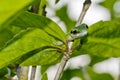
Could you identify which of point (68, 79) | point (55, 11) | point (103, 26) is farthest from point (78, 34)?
point (55, 11)

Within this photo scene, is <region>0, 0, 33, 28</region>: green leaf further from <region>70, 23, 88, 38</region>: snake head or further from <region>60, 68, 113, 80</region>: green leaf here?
<region>60, 68, 113, 80</region>: green leaf

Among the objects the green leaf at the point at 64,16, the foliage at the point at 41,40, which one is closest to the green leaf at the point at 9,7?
the foliage at the point at 41,40

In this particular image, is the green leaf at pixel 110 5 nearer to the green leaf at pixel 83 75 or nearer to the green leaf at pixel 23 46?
the green leaf at pixel 83 75

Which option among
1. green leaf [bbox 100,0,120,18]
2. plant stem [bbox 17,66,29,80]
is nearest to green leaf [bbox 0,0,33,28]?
plant stem [bbox 17,66,29,80]

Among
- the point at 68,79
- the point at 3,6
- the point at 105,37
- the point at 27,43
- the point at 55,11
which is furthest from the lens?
the point at 55,11

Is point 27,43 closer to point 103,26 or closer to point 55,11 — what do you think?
point 103,26

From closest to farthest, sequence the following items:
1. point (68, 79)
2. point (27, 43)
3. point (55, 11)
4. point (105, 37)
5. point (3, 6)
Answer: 1. point (3, 6)
2. point (27, 43)
3. point (105, 37)
4. point (68, 79)
5. point (55, 11)

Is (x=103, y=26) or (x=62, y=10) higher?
(x=62, y=10)
